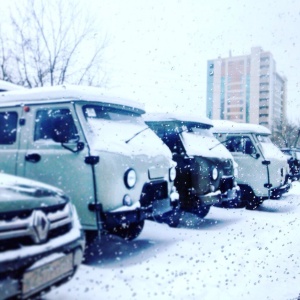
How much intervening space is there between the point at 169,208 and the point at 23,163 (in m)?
1.66

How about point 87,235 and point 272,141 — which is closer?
point 87,235

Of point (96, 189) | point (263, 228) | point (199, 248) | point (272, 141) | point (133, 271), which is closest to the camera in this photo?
point (133, 271)

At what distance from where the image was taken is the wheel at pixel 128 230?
3024 millimetres

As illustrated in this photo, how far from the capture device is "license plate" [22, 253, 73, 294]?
1.75 meters

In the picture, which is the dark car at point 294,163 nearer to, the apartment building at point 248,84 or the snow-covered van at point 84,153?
the apartment building at point 248,84

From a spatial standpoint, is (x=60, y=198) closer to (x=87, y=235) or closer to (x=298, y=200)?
(x=87, y=235)

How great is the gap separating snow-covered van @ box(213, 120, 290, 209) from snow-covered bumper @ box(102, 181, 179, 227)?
284 centimetres

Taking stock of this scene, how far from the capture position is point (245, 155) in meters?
6.48

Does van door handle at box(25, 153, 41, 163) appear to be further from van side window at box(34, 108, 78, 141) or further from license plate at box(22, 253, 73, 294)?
license plate at box(22, 253, 73, 294)

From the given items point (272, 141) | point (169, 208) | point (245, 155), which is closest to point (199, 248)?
point (169, 208)

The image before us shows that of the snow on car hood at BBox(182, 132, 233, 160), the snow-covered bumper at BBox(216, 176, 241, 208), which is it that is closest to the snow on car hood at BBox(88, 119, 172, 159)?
the snow on car hood at BBox(182, 132, 233, 160)

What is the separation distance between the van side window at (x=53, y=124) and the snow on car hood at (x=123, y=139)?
6.8 inches

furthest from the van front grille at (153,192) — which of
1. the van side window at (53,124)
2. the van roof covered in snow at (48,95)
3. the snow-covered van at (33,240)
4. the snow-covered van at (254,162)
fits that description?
the snow-covered van at (254,162)

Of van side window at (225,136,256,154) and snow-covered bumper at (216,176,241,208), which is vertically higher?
van side window at (225,136,256,154)
